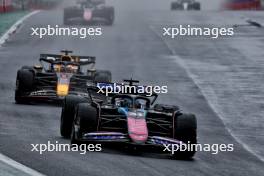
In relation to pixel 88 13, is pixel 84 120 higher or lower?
higher

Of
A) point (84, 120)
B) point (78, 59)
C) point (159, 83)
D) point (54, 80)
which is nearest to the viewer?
point (84, 120)

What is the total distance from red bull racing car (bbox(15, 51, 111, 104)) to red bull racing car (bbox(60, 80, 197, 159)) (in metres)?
5.25

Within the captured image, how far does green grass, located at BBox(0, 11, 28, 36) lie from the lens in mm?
41531

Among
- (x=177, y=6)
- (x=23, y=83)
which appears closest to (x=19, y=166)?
(x=23, y=83)

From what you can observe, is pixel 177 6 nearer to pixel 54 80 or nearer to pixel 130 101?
pixel 54 80

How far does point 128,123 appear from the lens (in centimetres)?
1491

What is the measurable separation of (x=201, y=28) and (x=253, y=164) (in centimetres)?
3127

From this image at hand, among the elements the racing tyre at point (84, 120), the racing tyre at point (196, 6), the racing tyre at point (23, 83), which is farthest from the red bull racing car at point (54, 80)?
the racing tyre at point (196, 6)

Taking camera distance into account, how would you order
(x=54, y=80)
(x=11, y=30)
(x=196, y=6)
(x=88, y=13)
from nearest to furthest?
(x=54, y=80), (x=11, y=30), (x=88, y=13), (x=196, y=6)

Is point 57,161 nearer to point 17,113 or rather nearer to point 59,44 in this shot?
point 17,113

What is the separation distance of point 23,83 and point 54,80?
0.76 metres

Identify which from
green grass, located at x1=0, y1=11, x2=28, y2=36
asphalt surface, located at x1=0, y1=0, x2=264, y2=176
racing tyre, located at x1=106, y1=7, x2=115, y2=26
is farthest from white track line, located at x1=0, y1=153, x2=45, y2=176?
racing tyre, located at x1=106, y1=7, x2=115, y2=26

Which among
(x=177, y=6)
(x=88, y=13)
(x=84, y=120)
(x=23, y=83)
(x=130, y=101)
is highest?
(x=130, y=101)

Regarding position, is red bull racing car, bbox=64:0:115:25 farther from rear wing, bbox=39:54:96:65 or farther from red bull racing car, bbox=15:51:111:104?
red bull racing car, bbox=15:51:111:104
